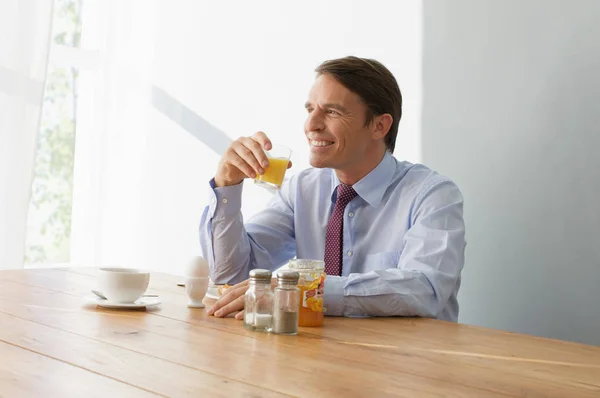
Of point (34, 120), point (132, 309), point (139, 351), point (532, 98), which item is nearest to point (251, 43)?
point (34, 120)

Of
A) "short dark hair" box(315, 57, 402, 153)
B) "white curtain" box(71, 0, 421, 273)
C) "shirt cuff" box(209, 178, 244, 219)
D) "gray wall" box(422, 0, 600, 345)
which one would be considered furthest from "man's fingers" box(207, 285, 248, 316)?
"white curtain" box(71, 0, 421, 273)

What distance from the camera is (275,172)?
5.79 feet

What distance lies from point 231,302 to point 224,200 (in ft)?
1.80

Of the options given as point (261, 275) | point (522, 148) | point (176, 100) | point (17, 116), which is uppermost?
point (176, 100)

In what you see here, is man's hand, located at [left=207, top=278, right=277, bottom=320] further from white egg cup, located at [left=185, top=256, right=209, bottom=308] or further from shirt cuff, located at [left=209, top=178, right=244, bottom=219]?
shirt cuff, located at [left=209, top=178, right=244, bottom=219]

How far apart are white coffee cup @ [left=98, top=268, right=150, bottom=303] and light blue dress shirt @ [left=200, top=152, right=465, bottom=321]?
0.40 meters

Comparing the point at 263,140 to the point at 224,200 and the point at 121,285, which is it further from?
the point at 121,285

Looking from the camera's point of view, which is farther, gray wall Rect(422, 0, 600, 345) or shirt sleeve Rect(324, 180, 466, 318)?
gray wall Rect(422, 0, 600, 345)

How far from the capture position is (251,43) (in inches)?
133

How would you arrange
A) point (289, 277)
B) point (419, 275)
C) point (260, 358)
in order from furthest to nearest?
1. point (419, 275)
2. point (289, 277)
3. point (260, 358)

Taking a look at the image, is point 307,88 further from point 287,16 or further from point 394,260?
point 394,260

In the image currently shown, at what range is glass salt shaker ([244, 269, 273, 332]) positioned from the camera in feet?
4.56

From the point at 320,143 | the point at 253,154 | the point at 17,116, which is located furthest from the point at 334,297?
the point at 17,116

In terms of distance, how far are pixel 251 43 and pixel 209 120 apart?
16.7 inches
